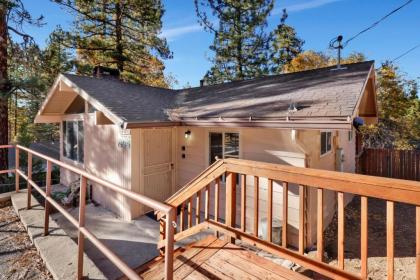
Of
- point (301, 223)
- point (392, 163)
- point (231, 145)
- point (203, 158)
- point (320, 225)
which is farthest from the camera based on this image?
point (392, 163)

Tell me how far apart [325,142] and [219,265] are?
5.00 meters

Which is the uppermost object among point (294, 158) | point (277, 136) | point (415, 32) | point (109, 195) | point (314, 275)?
point (415, 32)

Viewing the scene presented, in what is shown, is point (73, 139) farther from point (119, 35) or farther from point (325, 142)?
point (119, 35)

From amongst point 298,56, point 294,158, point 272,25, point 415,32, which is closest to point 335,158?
point 294,158

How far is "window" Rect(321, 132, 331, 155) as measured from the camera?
6.04 meters

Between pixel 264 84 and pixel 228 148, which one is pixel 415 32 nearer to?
pixel 264 84

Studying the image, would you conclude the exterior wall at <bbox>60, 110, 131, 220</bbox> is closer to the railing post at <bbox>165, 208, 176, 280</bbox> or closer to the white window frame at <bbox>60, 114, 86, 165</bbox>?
the white window frame at <bbox>60, 114, 86, 165</bbox>

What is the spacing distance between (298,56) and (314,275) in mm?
19464

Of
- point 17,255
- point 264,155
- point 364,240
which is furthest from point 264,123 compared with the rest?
point 17,255

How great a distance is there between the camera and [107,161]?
6836 mm

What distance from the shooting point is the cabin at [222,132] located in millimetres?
4852

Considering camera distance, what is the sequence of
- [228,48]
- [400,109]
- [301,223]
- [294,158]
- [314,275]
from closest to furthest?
[301,223] → [314,275] → [294,158] → [400,109] → [228,48]

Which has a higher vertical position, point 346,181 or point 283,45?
point 283,45

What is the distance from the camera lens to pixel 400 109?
15.6 metres
